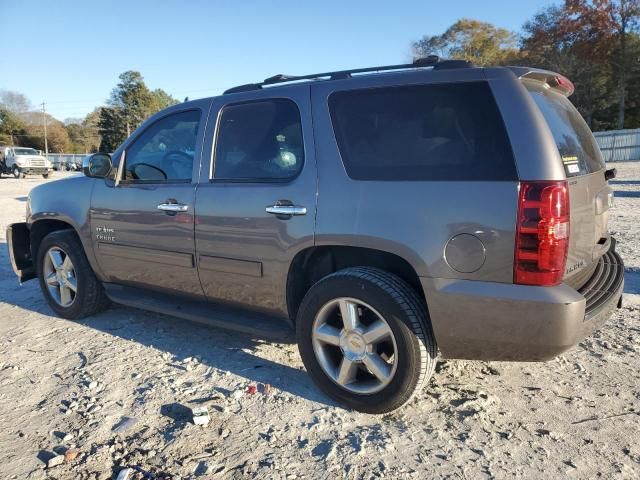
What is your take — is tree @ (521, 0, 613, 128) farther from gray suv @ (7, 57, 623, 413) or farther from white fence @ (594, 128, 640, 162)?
gray suv @ (7, 57, 623, 413)

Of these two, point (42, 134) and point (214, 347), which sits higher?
point (42, 134)

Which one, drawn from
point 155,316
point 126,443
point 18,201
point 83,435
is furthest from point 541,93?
point 18,201

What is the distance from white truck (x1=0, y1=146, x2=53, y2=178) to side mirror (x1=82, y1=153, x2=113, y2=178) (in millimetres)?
33641

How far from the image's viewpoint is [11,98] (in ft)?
259

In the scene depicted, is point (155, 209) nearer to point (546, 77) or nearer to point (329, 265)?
point (329, 265)

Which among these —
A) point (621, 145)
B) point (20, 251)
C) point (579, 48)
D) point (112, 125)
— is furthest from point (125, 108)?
point (20, 251)

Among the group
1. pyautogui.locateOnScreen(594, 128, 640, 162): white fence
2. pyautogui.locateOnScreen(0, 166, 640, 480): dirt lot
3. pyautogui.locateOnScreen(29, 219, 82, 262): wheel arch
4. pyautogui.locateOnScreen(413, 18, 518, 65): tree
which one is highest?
pyautogui.locateOnScreen(413, 18, 518, 65): tree

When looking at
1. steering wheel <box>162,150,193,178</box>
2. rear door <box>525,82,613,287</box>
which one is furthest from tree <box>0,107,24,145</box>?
rear door <box>525,82,613,287</box>

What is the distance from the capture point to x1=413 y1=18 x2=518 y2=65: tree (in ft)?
175

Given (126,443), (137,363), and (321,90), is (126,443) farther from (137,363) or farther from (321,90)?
(321,90)

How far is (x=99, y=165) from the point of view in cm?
417

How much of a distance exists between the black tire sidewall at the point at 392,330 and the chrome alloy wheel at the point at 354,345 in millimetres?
34

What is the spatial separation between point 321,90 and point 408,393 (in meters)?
1.90

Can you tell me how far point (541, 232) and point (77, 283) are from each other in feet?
12.8
